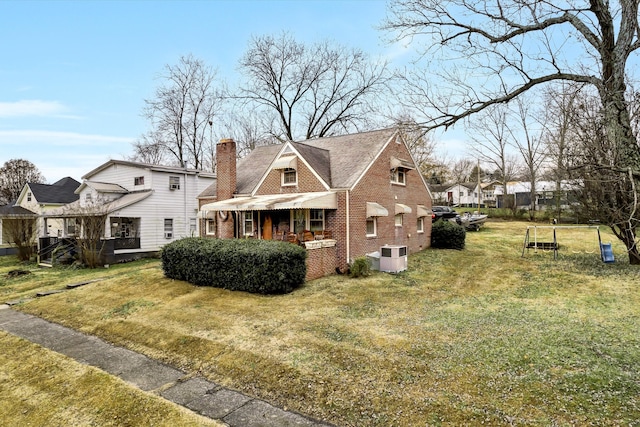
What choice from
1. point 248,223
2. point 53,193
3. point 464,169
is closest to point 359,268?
point 248,223

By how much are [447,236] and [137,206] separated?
21939mm

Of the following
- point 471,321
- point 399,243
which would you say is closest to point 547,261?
point 399,243

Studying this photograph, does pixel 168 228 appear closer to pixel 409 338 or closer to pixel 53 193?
pixel 53 193

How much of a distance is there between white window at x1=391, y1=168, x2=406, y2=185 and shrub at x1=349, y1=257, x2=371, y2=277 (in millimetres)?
6486

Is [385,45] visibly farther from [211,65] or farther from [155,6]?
[211,65]

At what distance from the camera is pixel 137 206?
24.6m

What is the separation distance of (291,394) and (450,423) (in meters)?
2.76

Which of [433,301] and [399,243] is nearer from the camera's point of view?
[433,301]

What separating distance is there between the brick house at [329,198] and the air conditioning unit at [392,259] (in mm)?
1128

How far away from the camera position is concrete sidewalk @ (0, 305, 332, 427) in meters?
5.71

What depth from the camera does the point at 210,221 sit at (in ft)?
78.8

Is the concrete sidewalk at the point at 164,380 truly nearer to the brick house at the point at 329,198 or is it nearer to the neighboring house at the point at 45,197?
the brick house at the point at 329,198

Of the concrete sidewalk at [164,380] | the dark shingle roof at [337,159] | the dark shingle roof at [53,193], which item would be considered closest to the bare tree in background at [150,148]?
the dark shingle roof at [53,193]

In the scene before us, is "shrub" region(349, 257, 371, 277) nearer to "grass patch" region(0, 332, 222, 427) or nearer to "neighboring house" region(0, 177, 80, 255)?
"grass patch" region(0, 332, 222, 427)
